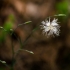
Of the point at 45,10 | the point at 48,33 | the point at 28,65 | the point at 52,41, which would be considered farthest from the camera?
the point at 45,10

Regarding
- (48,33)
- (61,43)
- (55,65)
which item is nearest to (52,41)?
(61,43)

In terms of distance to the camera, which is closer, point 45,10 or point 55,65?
point 55,65

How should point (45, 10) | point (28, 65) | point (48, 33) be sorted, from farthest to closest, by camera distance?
point (45, 10)
point (28, 65)
point (48, 33)

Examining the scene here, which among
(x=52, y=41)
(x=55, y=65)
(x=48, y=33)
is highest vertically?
(x=48, y=33)

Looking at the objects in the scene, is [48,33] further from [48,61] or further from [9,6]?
[9,6]

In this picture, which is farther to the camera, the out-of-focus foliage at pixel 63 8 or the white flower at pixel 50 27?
the out-of-focus foliage at pixel 63 8

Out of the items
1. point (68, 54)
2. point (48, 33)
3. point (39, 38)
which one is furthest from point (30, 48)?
point (48, 33)

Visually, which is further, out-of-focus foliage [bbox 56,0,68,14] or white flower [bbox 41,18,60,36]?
out-of-focus foliage [bbox 56,0,68,14]

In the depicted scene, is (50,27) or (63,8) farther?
(63,8)

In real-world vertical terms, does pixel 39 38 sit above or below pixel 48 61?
above
